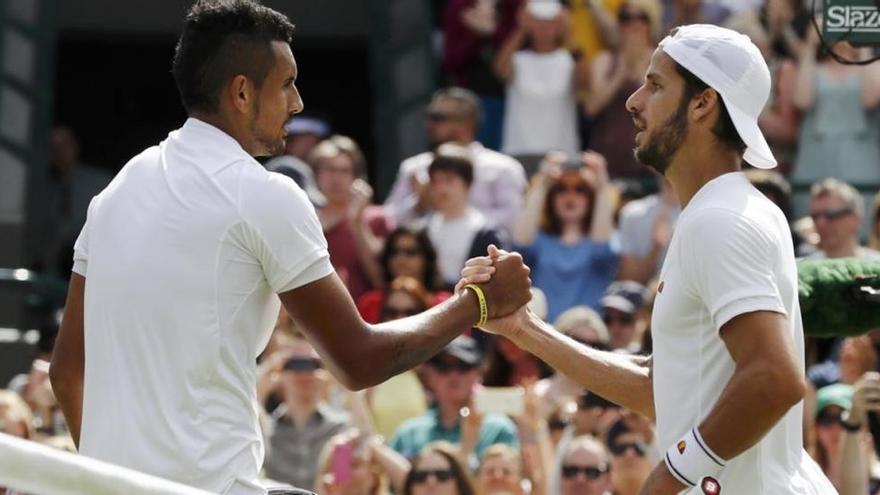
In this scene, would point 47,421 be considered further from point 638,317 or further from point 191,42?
point 191,42

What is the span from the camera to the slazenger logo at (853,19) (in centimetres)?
581

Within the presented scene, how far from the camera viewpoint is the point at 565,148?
42.8 feet

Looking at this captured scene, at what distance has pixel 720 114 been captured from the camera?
5.07m

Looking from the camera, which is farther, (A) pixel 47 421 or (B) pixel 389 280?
(B) pixel 389 280

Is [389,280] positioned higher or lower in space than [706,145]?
lower

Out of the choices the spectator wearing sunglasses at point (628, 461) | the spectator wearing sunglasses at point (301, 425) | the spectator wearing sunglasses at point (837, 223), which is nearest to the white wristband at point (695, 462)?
the spectator wearing sunglasses at point (628, 461)

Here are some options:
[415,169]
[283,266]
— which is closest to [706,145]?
[283,266]

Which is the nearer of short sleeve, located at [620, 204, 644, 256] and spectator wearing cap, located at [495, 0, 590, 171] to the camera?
short sleeve, located at [620, 204, 644, 256]

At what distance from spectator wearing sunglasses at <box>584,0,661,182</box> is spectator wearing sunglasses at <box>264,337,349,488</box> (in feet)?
11.2

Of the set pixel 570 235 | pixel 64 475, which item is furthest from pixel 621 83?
pixel 64 475

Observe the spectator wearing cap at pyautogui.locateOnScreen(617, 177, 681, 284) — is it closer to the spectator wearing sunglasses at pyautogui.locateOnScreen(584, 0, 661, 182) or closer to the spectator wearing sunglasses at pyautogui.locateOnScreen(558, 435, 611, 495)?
the spectator wearing sunglasses at pyautogui.locateOnScreen(584, 0, 661, 182)

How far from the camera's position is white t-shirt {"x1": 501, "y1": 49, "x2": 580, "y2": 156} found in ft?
42.7

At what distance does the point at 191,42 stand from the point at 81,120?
12395 mm

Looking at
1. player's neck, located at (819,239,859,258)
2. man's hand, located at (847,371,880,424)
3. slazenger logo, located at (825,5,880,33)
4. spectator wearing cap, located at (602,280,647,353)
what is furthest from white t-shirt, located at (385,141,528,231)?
slazenger logo, located at (825,5,880,33)
